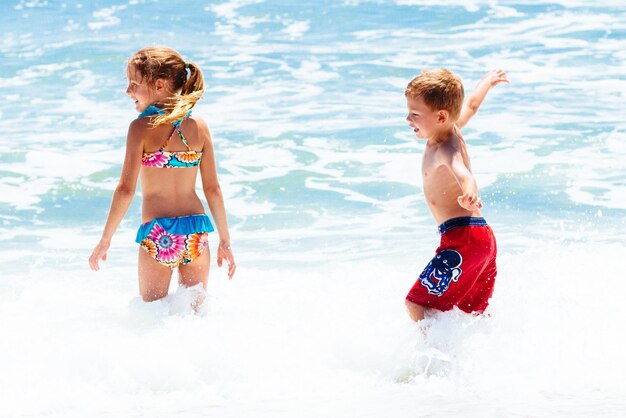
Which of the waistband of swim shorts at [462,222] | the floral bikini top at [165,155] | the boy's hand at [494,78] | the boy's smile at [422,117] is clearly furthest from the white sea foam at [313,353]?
the boy's hand at [494,78]

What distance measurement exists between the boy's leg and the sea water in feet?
0.17

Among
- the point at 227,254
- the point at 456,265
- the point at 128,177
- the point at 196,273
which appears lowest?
the point at 196,273

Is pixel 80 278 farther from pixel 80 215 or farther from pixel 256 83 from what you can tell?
pixel 256 83

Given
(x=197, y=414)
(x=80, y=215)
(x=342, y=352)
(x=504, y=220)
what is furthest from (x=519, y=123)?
(x=197, y=414)

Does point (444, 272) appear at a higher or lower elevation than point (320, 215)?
higher

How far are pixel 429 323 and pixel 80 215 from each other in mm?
4489

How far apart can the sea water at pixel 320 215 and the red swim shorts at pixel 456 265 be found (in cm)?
10

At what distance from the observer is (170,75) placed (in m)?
4.19

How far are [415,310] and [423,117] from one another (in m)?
0.79

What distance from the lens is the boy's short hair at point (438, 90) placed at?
408cm

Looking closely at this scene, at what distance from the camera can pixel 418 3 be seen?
1602cm

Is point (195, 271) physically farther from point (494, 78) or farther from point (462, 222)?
point (494, 78)

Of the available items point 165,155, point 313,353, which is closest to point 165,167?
point 165,155

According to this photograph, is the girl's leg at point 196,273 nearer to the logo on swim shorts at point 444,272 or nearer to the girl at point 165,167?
the girl at point 165,167
